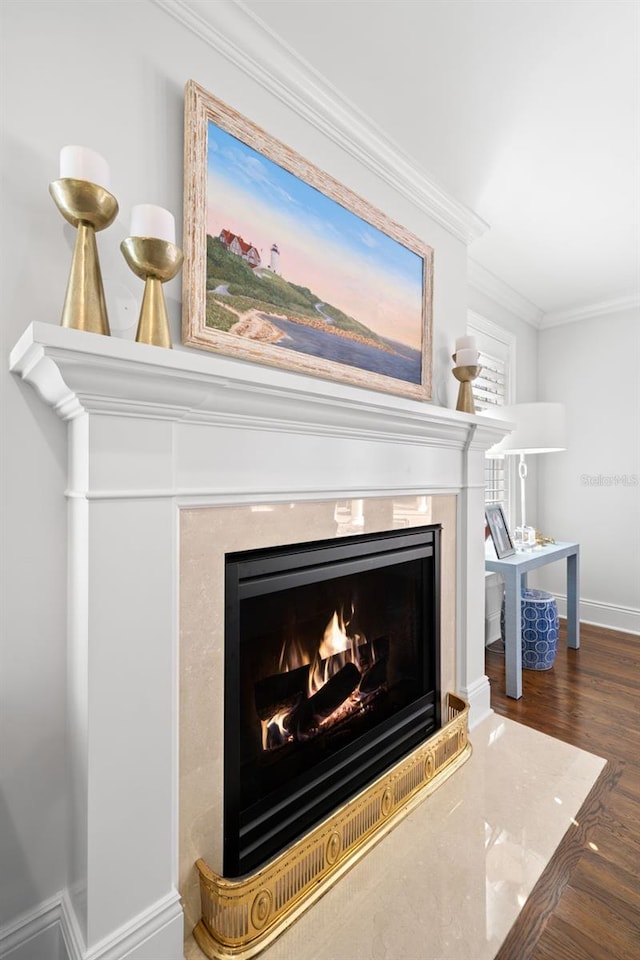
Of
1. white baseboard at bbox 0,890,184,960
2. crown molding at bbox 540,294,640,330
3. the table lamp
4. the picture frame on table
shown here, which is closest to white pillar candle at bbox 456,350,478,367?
the table lamp

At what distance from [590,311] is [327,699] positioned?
12.2 feet

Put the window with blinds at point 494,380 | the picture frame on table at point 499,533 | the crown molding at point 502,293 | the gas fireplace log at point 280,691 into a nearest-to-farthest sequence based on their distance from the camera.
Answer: the gas fireplace log at point 280,691, the picture frame on table at point 499,533, the crown molding at point 502,293, the window with blinds at point 494,380

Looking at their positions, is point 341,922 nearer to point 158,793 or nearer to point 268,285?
point 158,793

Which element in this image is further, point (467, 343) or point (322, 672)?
point (467, 343)

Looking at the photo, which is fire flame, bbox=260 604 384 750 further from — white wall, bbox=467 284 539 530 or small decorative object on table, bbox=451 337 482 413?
white wall, bbox=467 284 539 530

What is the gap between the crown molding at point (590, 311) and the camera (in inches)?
141

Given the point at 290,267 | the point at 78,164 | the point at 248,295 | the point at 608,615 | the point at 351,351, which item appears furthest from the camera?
the point at 608,615

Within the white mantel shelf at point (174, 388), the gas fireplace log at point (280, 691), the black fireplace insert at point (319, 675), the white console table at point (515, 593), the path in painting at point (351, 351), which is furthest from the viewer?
the white console table at point (515, 593)

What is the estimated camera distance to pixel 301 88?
155 centimetres

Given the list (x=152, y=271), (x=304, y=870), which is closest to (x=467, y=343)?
(x=152, y=271)

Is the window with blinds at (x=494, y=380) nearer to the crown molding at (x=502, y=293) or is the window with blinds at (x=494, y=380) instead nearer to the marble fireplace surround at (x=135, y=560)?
the crown molding at (x=502, y=293)

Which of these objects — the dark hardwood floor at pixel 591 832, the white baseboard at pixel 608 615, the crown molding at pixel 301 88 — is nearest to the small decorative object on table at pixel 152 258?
the crown molding at pixel 301 88

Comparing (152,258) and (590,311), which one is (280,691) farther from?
(590,311)

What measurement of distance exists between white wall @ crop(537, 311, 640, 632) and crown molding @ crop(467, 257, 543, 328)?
27 cm
